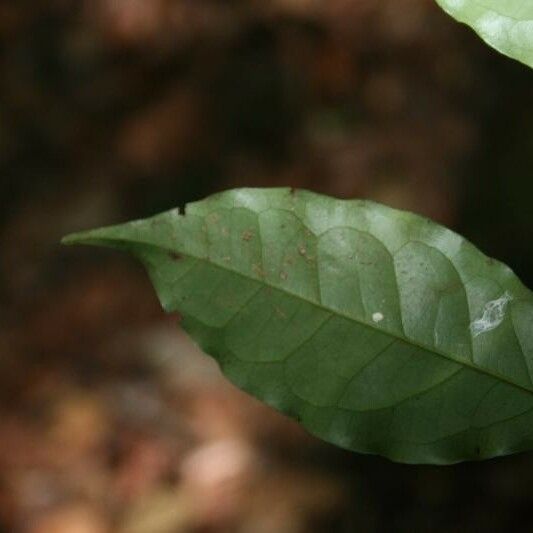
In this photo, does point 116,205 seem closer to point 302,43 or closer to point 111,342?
point 111,342

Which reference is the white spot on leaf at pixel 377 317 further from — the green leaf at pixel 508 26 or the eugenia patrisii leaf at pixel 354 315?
the green leaf at pixel 508 26

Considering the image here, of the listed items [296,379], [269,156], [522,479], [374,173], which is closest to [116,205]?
[269,156]

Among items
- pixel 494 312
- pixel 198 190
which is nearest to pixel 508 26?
→ pixel 494 312

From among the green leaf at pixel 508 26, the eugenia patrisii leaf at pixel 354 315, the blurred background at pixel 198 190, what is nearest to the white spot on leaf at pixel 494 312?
the eugenia patrisii leaf at pixel 354 315

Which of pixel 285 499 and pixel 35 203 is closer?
pixel 285 499

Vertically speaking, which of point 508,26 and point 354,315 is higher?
point 508,26

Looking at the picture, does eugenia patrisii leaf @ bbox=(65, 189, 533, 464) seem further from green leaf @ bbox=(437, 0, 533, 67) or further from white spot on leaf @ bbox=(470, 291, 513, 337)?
green leaf @ bbox=(437, 0, 533, 67)

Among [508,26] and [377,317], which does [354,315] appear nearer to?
[377,317]
